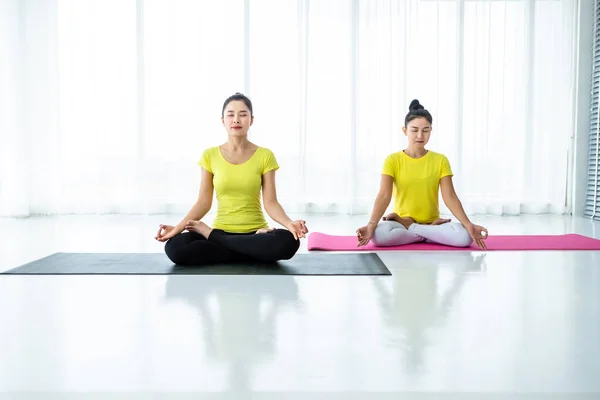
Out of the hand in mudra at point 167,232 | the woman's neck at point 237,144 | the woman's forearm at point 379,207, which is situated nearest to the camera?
the hand in mudra at point 167,232

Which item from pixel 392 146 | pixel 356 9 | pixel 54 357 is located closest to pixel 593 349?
pixel 54 357

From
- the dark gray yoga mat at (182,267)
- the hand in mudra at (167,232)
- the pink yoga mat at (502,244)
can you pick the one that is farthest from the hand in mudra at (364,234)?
the hand in mudra at (167,232)

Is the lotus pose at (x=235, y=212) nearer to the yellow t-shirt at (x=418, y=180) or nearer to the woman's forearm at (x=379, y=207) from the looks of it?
the woman's forearm at (x=379, y=207)

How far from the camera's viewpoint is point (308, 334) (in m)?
1.68

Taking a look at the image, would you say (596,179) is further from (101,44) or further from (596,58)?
(101,44)

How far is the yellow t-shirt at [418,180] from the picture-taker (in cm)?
342

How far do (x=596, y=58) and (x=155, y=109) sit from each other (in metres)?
4.14

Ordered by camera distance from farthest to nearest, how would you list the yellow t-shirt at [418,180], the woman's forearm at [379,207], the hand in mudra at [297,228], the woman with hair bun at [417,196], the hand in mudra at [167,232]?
the yellow t-shirt at [418,180] < the woman with hair bun at [417,196] < the woman's forearm at [379,207] < the hand in mudra at [167,232] < the hand in mudra at [297,228]

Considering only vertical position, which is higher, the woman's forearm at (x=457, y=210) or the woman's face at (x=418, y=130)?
the woman's face at (x=418, y=130)

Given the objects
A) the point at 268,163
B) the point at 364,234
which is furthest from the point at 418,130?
the point at 268,163

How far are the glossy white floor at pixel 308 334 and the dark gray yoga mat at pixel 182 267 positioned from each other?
0.10 m

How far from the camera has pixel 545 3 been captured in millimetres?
5816

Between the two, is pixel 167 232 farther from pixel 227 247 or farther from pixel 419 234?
pixel 419 234

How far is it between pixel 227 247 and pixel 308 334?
119cm
